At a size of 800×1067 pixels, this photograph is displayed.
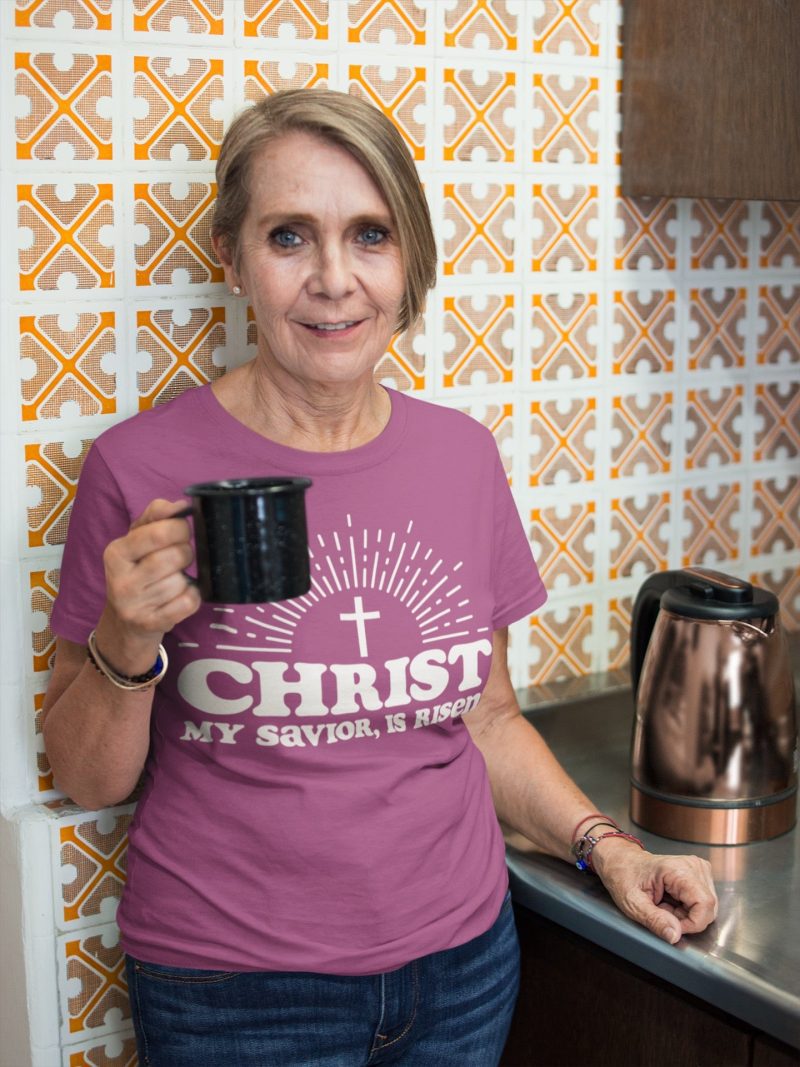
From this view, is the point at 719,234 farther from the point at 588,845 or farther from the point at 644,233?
the point at 588,845

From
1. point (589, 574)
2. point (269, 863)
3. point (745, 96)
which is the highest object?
point (745, 96)

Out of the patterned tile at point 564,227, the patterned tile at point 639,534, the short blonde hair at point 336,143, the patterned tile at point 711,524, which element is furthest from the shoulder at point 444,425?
the patterned tile at point 711,524

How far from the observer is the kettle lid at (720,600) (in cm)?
130

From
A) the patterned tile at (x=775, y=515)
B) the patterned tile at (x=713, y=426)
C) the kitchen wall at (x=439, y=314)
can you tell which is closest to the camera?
the kitchen wall at (x=439, y=314)

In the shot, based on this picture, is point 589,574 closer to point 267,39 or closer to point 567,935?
point 567,935

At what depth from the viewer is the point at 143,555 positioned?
95cm

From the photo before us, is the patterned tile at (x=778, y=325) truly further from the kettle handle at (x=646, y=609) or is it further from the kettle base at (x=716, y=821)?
the kettle base at (x=716, y=821)

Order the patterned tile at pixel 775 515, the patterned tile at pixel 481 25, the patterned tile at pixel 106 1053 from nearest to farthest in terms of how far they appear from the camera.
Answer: the patterned tile at pixel 106 1053, the patterned tile at pixel 481 25, the patterned tile at pixel 775 515

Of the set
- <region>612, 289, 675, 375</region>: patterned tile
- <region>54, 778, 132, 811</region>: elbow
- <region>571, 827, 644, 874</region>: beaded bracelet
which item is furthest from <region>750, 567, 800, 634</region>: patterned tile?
<region>54, 778, 132, 811</region>: elbow

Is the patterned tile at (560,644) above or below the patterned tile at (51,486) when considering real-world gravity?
below

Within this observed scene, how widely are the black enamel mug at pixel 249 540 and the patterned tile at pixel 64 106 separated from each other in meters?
0.46

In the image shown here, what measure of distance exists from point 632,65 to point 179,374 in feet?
2.28

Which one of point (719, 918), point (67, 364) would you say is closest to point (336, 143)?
point (67, 364)

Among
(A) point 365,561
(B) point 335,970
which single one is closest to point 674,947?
(B) point 335,970
